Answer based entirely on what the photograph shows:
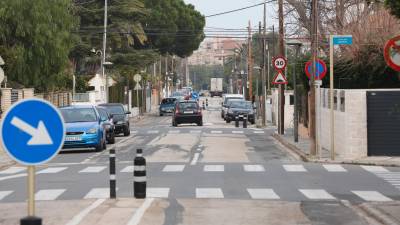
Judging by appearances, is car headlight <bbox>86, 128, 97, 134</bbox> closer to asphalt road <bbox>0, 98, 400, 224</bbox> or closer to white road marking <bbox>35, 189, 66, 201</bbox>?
asphalt road <bbox>0, 98, 400, 224</bbox>

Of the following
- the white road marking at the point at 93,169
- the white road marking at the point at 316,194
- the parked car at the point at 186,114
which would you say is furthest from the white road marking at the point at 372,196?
the parked car at the point at 186,114

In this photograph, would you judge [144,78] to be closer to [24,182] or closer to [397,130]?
[397,130]

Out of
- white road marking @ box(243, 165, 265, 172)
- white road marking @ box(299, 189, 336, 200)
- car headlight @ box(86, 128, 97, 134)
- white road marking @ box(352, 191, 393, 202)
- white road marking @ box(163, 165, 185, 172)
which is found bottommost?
white road marking @ box(243, 165, 265, 172)

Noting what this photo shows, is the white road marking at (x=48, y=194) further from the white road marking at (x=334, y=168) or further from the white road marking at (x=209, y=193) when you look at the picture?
the white road marking at (x=334, y=168)

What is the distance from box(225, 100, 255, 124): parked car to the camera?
60594 mm

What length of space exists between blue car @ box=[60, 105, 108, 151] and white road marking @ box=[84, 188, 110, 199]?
1148 centimetres

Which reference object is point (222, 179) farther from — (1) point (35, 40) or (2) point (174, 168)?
(1) point (35, 40)

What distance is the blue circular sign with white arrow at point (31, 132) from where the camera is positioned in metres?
7.77

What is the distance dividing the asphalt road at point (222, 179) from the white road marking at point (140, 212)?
76cm

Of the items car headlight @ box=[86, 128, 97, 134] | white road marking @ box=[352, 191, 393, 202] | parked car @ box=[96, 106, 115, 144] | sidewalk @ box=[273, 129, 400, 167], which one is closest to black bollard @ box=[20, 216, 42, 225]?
white road marking @ box=[352, 191, 393, 202]

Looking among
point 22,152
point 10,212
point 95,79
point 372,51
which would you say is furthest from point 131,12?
point 22,152

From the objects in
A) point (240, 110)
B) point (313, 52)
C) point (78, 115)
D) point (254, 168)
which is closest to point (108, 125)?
point (78, 115)

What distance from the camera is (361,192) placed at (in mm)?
17531

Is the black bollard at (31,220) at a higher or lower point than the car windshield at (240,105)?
higher
